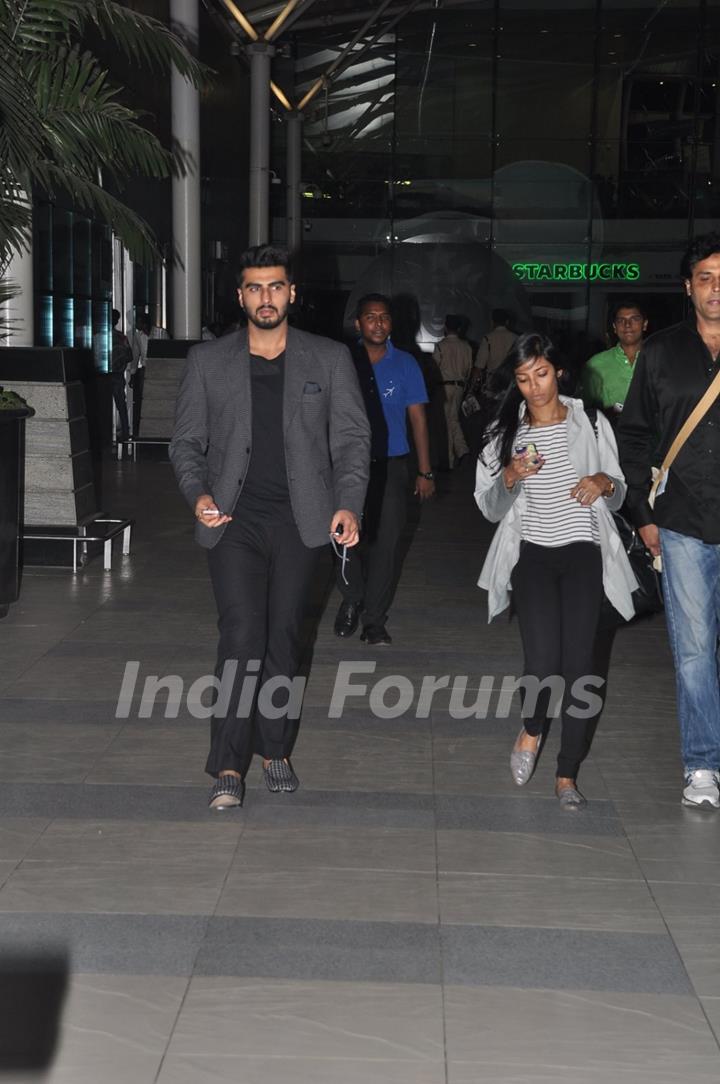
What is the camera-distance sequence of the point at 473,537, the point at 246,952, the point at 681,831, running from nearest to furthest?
the point at 246,952
the point at 681,831
the point at 473,537

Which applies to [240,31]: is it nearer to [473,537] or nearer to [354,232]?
[354,232]

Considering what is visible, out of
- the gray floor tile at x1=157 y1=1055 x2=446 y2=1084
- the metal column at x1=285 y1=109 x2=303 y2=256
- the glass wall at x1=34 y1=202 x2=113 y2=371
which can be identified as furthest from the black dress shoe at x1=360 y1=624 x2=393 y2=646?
the metal column at x1=285 y1=109 x2=303 y2=256

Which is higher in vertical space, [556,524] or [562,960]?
[556,524]

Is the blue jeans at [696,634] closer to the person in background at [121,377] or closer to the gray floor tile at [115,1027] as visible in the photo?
the gray floor tile at [115,1027]

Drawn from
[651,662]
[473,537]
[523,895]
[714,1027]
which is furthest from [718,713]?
[473,537]

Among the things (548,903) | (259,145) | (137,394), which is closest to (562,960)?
(548,903)

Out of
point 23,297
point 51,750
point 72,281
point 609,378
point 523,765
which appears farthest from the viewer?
point 72,281

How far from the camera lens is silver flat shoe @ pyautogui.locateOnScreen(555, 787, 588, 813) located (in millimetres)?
5254

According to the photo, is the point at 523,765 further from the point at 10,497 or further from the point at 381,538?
the point at 10,497

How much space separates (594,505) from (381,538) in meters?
2.95

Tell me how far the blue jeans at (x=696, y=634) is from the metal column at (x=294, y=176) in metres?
27.7

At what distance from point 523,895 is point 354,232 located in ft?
95.5

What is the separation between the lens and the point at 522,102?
1246 inches

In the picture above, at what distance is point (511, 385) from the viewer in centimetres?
542
